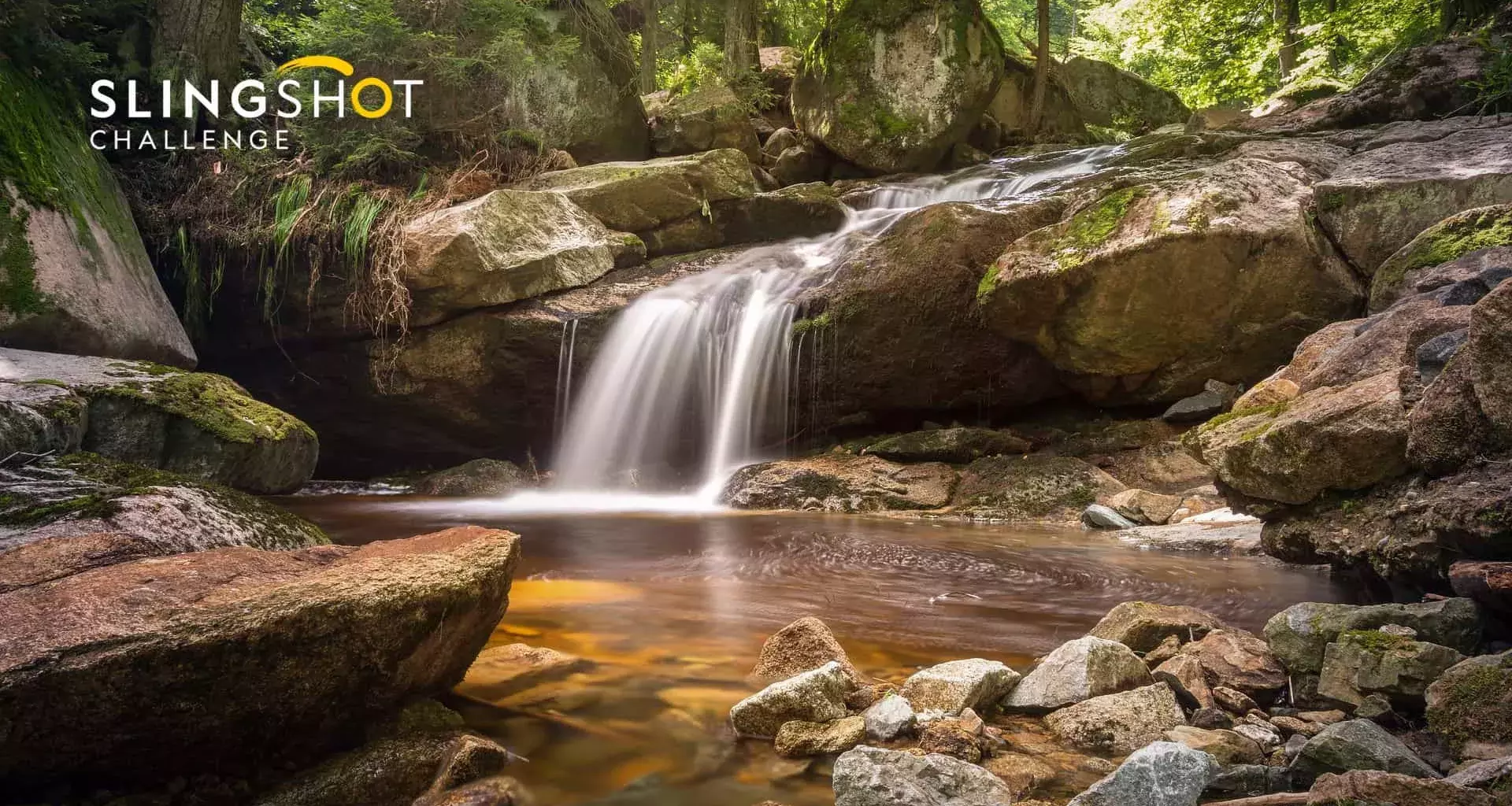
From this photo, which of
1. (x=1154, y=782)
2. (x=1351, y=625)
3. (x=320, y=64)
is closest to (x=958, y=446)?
(x=1351, y=625)

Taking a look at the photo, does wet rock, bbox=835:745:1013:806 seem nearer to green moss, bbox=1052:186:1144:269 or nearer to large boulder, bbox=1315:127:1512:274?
green moss, bbox=1052:186:1144:269

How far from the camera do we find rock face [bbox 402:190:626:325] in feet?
31.7

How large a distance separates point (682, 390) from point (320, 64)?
6.64 m

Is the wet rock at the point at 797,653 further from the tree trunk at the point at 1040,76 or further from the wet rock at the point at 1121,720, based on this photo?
the tree trunk at the point at 1040,76

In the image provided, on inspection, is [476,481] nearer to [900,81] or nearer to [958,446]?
[958,446]

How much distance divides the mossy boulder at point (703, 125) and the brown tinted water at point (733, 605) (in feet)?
27.3

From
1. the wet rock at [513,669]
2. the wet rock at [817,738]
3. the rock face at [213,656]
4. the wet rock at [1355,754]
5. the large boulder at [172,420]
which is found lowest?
the wet rock at [817,738]

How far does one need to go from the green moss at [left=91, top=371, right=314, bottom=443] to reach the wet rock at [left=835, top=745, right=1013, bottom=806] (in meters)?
5.16

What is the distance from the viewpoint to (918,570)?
5.60 meters

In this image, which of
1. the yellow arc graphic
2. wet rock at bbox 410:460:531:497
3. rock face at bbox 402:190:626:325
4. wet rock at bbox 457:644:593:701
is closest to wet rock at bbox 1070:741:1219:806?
wet rock at bbox 457:644:593:701

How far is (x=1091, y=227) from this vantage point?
8.32 meters

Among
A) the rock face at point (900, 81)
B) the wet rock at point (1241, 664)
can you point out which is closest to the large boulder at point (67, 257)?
the wet rock at point (1241, 664)

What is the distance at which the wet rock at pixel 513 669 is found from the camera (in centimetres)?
298

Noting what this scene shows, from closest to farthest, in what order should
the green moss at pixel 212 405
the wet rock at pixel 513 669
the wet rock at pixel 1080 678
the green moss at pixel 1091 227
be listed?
the wet rock at pixel 1080 678, the wet rock at pixel 513 669, the green moss at pixel 212 405, the green moss at pixel 1091 227
